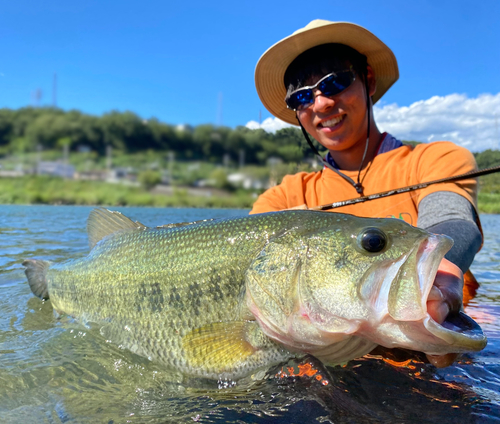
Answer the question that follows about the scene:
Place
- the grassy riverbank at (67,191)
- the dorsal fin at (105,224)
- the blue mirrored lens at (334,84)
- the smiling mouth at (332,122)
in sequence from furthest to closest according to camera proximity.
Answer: the grassy riverbank at (67,191) → the smiling mouth at (332,122) → the blue mirrored lens at (334,84) → the dorsal fin at (105,224)

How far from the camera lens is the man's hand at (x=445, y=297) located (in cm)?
150

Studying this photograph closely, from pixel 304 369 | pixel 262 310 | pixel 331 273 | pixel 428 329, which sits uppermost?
pixel 331 273

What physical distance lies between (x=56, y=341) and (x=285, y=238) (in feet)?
7.64

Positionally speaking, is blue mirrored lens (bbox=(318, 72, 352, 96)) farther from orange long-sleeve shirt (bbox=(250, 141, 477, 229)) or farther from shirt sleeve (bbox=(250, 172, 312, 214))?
shirt sleeve (bbox=(250, 172, 312, 214))

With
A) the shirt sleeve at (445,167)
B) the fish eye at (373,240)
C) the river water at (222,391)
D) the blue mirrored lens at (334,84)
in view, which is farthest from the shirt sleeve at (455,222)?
the blue mirrored lens at (334,84)

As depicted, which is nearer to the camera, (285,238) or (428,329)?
(428,329)

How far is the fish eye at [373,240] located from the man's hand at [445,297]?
0.29m

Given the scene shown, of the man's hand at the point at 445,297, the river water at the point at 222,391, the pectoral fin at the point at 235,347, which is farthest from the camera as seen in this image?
the pectoral fin at the point at 235,347

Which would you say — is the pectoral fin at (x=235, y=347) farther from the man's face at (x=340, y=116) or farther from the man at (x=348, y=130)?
the man's face at (x=340, y=116)

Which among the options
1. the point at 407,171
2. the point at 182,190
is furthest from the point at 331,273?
the point at 182,190

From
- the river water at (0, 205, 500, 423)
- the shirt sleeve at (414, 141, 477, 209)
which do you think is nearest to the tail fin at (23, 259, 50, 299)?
the river water at (0, 205, 500, 423)

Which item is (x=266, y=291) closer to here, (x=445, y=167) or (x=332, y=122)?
(x=445, y=167)

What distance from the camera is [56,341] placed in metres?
2.99

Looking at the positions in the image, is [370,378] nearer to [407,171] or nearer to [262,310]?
[262,310]
